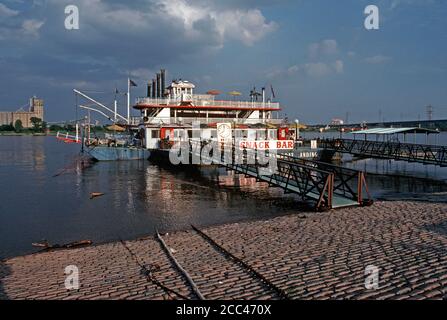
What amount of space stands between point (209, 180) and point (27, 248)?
17.4 m

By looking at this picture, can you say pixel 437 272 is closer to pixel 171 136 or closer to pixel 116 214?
pixel 116 214

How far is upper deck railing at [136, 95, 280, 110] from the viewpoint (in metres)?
38.0

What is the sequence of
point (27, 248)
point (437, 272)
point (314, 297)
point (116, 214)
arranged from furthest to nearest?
1. point (116, 214)
2. point (27, 248)
3. point (437, 272)
4. point (314, 297)

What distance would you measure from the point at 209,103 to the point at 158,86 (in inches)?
540

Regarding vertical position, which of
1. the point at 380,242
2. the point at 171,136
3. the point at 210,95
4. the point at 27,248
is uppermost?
the point at 210,95

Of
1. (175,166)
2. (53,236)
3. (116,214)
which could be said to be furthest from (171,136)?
(53,236)

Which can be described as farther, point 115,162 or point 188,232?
point 115,162

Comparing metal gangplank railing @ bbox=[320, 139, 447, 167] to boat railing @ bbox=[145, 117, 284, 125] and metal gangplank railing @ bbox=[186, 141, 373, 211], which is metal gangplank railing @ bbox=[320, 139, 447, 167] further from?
boat railing @ bbox=[145, 117, 284, 125]

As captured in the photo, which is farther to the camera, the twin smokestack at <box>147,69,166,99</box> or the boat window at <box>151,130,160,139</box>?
the twin smokestack at <box>147,69,166,99</box>

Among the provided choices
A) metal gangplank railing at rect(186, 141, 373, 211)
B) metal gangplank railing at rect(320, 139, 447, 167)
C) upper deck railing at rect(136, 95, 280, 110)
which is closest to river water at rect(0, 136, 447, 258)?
metal gangplank railing at rect(186, 141, 373, 211)

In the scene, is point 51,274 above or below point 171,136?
below

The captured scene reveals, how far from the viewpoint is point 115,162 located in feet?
129

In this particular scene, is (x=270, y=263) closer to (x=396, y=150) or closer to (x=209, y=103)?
(x=396, y=150)

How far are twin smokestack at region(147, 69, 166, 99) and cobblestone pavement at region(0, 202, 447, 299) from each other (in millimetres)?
37204
